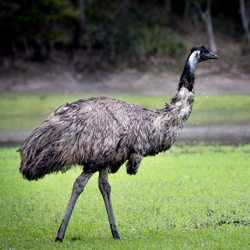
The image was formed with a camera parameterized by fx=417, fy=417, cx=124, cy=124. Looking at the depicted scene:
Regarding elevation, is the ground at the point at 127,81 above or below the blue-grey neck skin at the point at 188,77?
below

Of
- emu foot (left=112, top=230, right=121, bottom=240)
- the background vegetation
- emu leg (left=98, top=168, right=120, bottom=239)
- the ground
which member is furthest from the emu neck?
the background vegetation

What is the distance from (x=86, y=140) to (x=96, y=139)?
0.11 meters

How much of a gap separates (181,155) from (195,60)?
15.2ft

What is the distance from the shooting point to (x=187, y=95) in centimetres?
499

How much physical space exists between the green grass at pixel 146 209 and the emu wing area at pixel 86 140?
0.82 meters

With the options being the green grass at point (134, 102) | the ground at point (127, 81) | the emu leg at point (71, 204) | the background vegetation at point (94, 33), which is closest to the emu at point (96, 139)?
the emu leg at point (71, 204)

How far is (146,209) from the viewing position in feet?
18.6

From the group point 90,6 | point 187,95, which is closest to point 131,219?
point 187,95

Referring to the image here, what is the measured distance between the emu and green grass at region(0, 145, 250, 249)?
1.45 feet

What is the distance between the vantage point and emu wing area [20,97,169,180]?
14.5ft

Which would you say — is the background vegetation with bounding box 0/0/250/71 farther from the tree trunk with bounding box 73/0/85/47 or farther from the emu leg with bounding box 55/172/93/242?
the emu leg with bounding box 55/172/93/242

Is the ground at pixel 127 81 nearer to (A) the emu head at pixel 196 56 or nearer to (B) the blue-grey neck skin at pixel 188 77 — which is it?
(A) the emu head at pixel 196 56

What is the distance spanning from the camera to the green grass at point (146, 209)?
456 centimetres

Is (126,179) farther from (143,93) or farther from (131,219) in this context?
(143,93)
